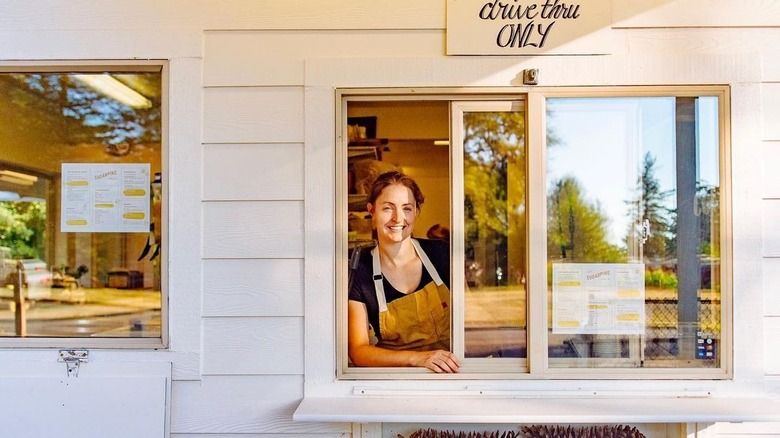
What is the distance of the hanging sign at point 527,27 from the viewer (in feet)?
7.48

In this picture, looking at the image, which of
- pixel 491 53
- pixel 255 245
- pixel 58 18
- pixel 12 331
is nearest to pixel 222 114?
pixel 255 245

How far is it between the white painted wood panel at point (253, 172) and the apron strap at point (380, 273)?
1.45 ft

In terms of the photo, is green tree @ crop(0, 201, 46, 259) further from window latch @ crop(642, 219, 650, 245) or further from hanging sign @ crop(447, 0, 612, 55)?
window latch @ crop(642, 219, 650, 245)

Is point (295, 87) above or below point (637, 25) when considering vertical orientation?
below

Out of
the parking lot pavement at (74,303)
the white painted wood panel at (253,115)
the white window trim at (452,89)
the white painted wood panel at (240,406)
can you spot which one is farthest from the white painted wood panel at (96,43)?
the white painted wood panel at (240,406)

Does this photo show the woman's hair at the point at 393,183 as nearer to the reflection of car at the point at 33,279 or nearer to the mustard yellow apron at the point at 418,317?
the mustard yellow apron at the point at 418,317

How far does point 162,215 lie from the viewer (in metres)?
2.30

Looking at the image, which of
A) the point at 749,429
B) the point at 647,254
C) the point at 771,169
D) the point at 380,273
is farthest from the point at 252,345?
the point at 771,169

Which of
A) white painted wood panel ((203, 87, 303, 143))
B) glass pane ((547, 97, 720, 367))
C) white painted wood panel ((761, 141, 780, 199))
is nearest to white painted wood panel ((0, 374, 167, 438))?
white painted wood panel ((203, 87, 303, 143))

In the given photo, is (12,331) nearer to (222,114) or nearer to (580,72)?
(222,114)

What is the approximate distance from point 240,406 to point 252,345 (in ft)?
0.86

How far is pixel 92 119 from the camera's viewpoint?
8.03 ft

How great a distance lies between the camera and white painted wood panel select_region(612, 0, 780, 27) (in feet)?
7.47

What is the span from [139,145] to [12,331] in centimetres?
98
